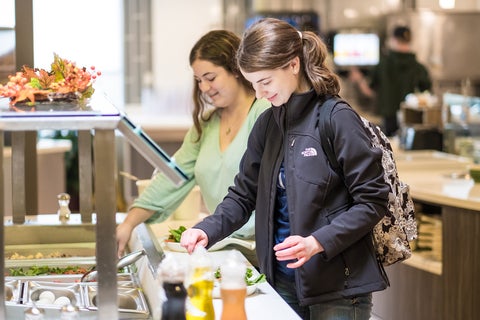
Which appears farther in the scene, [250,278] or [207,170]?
[207,170]

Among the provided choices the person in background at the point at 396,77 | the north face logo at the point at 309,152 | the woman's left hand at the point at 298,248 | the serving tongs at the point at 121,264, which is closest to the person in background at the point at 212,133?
the serving tongs at the point at 121,264

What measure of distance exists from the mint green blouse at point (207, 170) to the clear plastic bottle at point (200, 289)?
1107mm

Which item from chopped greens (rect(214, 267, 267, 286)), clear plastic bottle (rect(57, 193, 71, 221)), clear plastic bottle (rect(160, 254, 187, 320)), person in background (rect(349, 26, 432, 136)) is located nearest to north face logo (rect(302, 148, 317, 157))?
chopped greens (rect(214, 267, 267, 286))

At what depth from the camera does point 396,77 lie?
995 cm

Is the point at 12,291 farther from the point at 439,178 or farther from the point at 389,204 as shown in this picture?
the point at 439,178

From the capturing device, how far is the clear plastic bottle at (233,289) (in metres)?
1.98

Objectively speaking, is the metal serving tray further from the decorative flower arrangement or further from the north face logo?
the north face logo

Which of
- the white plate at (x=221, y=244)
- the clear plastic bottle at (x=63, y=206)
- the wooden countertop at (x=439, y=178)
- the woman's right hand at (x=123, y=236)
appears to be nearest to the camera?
the white plate at (x=221, y=244)

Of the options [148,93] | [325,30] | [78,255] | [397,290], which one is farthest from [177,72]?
[78,255]

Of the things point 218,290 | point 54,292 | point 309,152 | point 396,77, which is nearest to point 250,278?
point 218,290

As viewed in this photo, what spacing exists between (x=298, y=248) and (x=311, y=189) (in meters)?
0.23

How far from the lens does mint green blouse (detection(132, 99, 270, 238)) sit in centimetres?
329

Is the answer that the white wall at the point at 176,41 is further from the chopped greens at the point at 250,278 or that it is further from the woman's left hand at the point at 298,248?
the woman's left hand at the point at 298,248

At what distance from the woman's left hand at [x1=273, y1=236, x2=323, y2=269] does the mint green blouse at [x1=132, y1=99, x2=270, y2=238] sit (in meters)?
A: 0.75
